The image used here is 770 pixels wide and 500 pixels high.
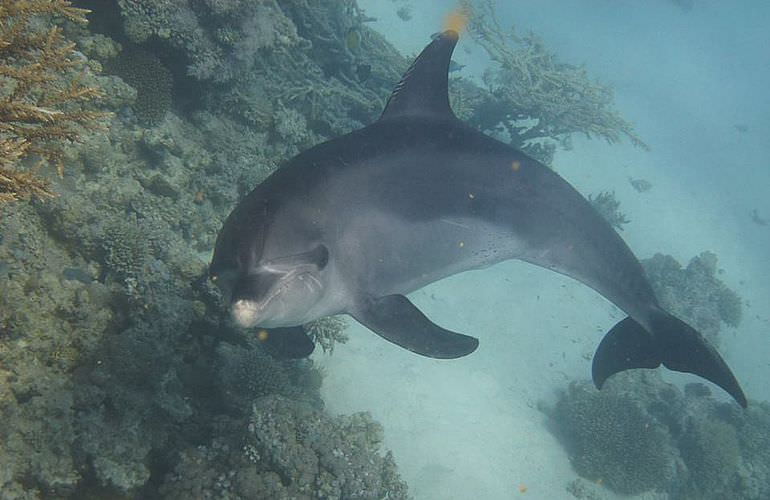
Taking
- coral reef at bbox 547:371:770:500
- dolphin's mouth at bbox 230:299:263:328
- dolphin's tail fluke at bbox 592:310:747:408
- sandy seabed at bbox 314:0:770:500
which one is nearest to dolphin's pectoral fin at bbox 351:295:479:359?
dolphin's mouth at bbox 230:299:263:328

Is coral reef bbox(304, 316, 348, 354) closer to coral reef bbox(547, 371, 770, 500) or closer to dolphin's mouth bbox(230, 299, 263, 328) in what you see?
dolphin's mouth bbox(230, 299, 263, 328)

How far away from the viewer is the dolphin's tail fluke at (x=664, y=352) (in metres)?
3.71

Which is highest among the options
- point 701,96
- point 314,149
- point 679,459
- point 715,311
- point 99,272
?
point 701,96

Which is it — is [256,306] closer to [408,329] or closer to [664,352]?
[408,329]

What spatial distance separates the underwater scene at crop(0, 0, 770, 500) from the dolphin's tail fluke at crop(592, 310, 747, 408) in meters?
0.02

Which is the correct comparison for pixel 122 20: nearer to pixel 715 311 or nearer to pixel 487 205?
pixel 487 205

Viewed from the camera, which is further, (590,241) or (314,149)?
(590,241)

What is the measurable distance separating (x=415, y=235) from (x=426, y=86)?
1.15 m

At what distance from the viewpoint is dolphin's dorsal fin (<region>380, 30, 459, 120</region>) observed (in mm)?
3631

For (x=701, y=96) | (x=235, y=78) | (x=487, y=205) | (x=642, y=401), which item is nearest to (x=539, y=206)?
(x=487, y=205)

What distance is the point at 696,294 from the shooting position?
1393cm

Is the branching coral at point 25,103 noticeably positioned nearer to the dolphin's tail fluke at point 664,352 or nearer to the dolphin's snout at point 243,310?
the dolphin's snout at point 243,310

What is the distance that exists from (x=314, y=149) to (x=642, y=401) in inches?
398

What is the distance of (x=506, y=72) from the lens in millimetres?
14969
